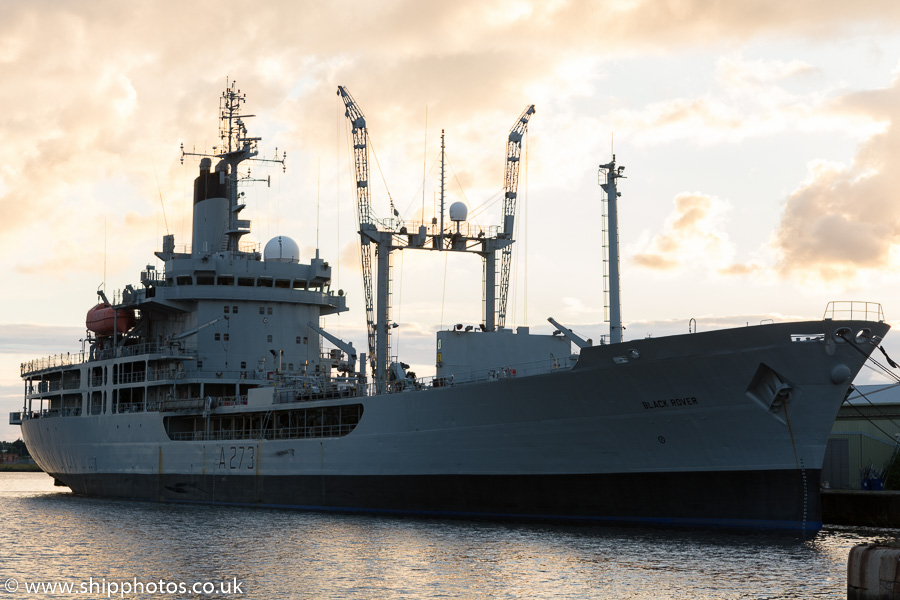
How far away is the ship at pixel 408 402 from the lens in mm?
28188

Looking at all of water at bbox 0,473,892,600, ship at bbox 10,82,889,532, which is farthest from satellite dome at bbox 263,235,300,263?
water at bbox 0,473,892,600

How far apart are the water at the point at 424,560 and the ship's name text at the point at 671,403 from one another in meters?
3.54

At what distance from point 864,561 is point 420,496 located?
2000 centimetres

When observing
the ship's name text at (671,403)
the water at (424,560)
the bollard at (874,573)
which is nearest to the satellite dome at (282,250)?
the water at (424,560)

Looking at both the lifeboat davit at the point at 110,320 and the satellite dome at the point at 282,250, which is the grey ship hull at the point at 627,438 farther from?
the lifeboat davit at the point at 110,320

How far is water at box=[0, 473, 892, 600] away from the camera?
2134 cm

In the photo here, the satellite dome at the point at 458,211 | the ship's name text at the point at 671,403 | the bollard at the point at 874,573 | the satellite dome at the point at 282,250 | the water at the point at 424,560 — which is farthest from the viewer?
the satellite dome at the point at 282,250

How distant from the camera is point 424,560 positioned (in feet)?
82.2

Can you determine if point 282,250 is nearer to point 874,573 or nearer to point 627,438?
point 627,438

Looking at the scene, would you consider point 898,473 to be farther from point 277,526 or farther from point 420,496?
point 277,526

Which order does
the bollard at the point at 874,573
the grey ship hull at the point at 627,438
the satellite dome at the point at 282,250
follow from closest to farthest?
the bollard at the point at 874,573 → the grey ship hull at the point at 627,438 → the satellite dome at the point at 282,250

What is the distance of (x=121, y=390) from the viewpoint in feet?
161

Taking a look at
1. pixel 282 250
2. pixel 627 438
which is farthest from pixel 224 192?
pixel 627 438

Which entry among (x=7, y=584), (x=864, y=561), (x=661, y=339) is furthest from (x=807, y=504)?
(x=7, y=584)
